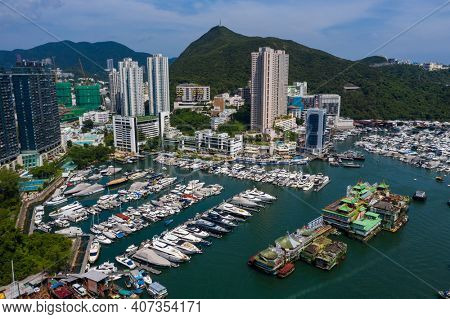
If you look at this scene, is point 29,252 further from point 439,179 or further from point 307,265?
point 439,179

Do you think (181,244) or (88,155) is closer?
(181,244)

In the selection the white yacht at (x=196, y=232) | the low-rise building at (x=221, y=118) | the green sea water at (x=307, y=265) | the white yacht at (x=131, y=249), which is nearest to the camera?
the green sea water at (x=307, y=265)

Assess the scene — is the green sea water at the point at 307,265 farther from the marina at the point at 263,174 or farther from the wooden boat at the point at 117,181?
the wooden boat at the point at 117,181

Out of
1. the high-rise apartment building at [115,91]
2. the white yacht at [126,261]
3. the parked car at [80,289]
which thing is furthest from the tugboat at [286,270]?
the high-rise apartment building at [115,91]

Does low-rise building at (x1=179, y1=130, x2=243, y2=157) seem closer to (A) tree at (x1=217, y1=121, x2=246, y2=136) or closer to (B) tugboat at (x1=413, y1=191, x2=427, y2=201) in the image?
(A) tree at (x1=217, y1=121, x2=246, y2=136)

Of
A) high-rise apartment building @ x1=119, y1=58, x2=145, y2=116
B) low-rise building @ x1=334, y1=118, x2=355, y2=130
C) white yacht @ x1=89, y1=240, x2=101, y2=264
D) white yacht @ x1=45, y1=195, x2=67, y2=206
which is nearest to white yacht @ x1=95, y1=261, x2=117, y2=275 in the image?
white yacht @ x1=89, y1=240, x2=101, y2=264

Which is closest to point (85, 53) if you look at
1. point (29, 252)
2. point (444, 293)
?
point (29, 252)
